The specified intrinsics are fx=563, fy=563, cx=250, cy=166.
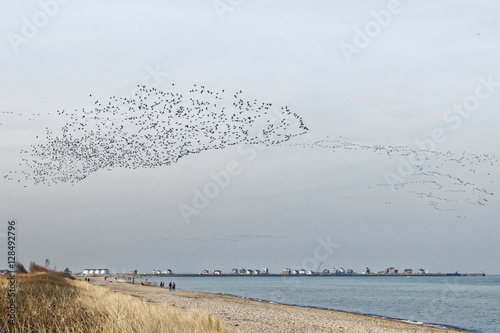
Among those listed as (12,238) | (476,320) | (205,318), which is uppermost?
(12,238)

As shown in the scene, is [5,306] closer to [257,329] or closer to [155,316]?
[155,316]

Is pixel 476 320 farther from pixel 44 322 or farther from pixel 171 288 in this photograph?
pixel 171 288

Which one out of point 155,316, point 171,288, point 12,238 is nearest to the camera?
point 155,316

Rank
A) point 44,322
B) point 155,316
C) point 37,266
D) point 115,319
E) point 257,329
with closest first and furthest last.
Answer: point 44,322
point 115,319
point 155,316
point 257,329
point 37,266

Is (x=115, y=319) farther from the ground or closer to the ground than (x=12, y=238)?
closer to the ground

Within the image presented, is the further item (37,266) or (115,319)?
(37,266)

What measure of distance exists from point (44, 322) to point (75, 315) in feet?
4.47

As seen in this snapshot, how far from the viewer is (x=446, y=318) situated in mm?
53625

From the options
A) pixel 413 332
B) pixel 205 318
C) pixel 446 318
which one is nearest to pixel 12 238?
pixel 205 318

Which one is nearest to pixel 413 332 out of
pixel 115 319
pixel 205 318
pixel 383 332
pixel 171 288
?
pixel 383 332

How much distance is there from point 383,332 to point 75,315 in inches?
897

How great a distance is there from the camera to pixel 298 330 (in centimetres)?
3003

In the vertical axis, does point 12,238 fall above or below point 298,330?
above

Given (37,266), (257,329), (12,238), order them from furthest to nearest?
(37,266)
(257,329)
(12,238)
